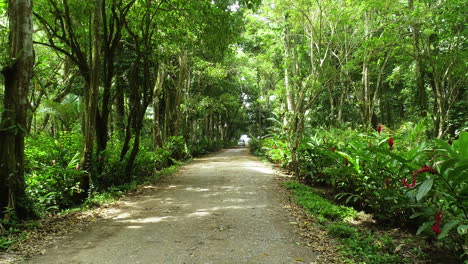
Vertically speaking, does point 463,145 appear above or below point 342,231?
above

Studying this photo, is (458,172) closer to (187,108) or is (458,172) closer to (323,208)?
(323,208)

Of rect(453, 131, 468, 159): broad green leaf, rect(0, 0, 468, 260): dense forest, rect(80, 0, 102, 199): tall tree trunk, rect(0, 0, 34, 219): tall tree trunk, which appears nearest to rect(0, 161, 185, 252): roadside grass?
rect(0, 0, 468, 260): dense forest

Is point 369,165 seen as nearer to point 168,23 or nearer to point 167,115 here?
point 168,23

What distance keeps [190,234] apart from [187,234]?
0.15 feet

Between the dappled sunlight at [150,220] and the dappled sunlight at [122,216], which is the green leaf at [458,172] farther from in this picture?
the dappled sunlight at [122,216]

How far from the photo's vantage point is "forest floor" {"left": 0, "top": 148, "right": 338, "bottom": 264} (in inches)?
145

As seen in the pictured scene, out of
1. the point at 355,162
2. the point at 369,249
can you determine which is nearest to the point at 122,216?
the point at 369,249

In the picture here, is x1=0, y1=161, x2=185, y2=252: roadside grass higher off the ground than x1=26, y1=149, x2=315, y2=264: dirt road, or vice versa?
x1=0, y1=161, x2=185, y2=252: roadside grass

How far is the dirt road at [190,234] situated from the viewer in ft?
12.0

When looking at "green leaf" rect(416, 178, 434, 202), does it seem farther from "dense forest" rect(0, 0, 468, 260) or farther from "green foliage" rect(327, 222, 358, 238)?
"green foliage" rect(327, 222, 358, 238)

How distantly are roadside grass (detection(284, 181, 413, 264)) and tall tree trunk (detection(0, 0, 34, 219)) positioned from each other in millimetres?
4847

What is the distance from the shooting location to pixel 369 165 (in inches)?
204

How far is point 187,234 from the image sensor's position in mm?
4438

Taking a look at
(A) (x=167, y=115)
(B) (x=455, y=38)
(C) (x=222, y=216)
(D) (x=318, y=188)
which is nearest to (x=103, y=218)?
(C) (x=222, y=216)
